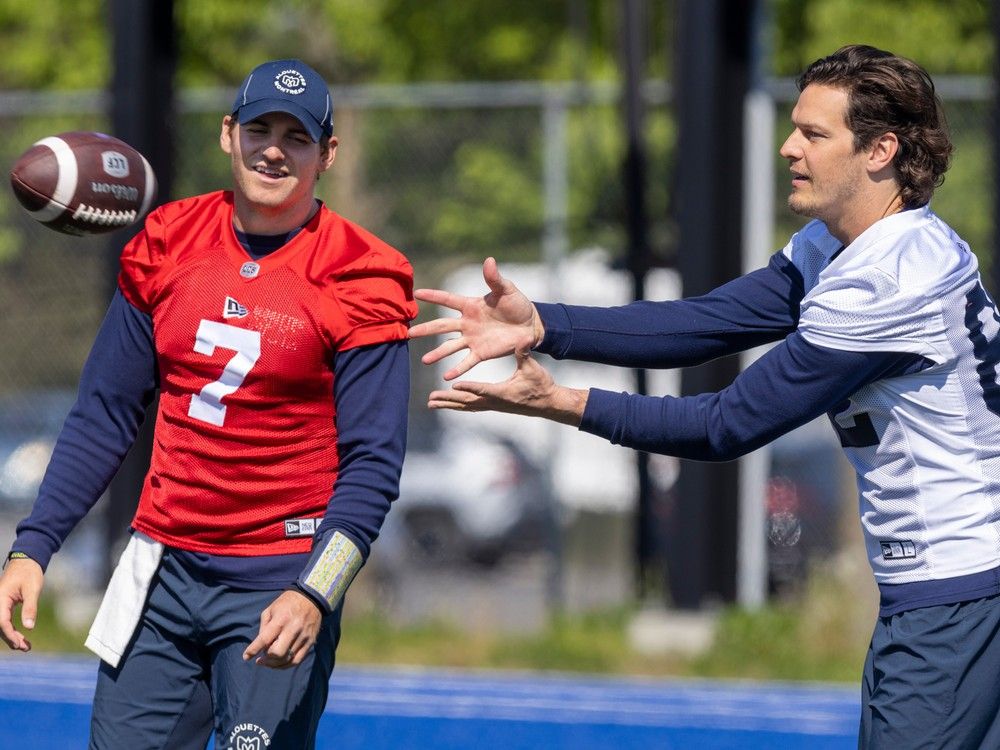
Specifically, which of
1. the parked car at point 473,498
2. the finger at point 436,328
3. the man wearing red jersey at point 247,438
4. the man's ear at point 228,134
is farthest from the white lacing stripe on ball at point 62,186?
the parked car at point 473,498

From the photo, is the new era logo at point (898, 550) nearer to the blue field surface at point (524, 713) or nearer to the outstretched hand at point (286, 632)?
the outstretched hand at point (286, 632)

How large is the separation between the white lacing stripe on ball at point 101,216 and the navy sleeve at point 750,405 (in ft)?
4.73

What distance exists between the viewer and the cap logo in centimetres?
356

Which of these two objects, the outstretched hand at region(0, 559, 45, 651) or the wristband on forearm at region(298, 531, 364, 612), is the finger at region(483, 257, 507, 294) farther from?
the outstretched hand at region(0, 559, 45, 651)

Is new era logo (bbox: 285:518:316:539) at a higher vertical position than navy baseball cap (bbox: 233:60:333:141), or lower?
lower

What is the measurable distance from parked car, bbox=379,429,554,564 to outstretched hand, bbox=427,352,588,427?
7573 millimetres

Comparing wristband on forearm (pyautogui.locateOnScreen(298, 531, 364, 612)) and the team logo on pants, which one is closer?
wristband on forearm (pyautogui.locateOnScreen(298, 531, 364, 612))

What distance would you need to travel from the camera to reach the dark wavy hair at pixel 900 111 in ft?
10.4

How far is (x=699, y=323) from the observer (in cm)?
357

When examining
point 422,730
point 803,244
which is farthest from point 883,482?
point 422,730

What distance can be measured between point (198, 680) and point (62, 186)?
1264mm

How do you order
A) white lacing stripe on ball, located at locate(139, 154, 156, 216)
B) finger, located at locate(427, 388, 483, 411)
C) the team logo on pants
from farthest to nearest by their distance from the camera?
white lacing stripe on ball, located at locate(139, 154, 156, 216)
the team logo on pants
finger, located at locate(427, 388, 483, 411)

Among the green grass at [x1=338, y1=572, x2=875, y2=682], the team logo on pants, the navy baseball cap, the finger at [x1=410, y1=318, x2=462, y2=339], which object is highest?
the navy baseball cap

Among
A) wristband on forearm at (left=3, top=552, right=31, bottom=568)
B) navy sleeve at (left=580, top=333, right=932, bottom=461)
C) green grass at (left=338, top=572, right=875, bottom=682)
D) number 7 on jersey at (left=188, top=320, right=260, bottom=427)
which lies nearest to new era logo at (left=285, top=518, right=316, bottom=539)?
number 7 on jersey at (left=188, top=320, right=260, bottom=427)
